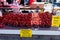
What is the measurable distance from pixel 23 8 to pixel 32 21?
0.13 metres

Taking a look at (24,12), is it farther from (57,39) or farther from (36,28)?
(57,39)

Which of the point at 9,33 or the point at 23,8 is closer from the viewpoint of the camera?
the point at 9,33

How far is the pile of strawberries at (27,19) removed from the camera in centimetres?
168

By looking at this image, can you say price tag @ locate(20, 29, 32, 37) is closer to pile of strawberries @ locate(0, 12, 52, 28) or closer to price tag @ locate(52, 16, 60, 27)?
pile of strawberries @ locate(0, 12, 52, 28)

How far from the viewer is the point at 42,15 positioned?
170 centimetres

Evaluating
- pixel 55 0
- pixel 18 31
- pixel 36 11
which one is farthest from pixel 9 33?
pixel 55 0

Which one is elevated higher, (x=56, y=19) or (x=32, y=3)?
(x=32, y=3)

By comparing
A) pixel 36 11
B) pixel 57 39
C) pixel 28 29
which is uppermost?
pixel 36 11

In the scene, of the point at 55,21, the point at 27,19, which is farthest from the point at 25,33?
the point at 55,21

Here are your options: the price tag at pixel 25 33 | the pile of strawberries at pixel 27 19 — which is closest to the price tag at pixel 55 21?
the pile of strawberries at pixel 27 19

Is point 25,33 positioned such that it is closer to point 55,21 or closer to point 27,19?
point 27,19

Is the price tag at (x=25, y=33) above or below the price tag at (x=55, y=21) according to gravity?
below

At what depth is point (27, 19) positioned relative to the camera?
169cm

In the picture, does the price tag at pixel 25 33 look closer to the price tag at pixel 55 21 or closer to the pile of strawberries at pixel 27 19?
the pile of strawberries at pixel 27 19
